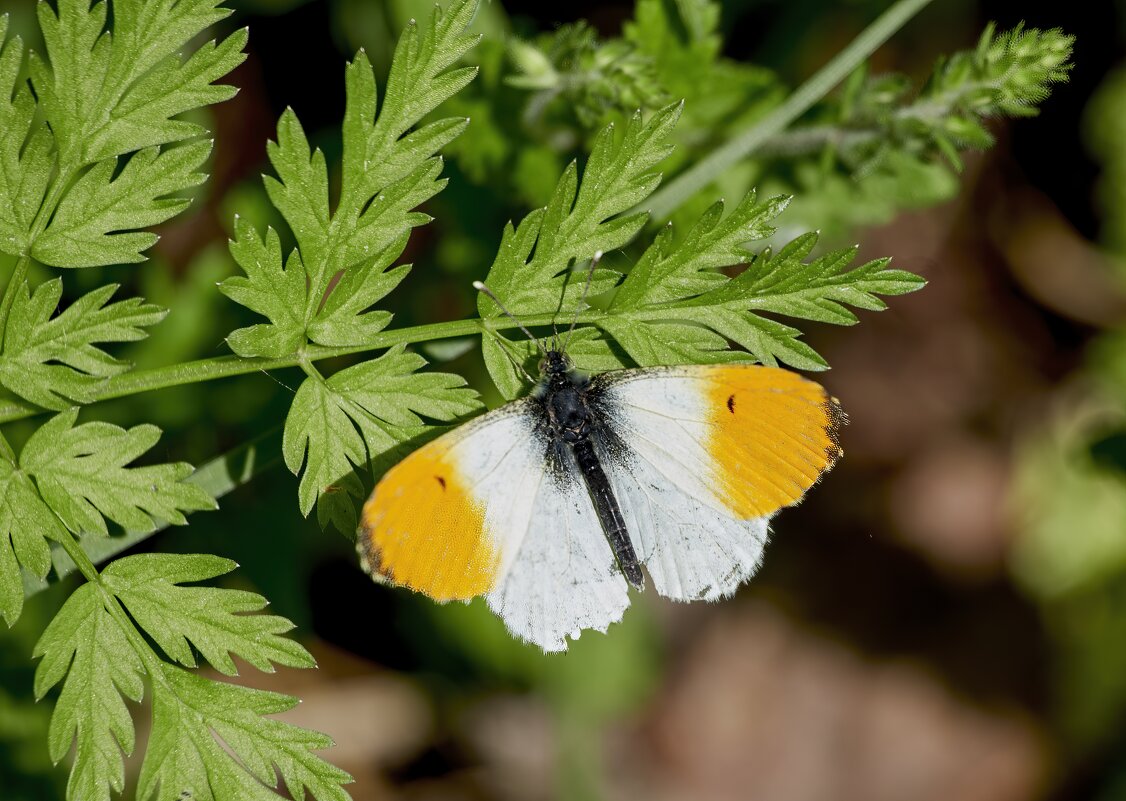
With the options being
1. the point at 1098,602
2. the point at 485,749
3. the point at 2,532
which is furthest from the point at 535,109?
the point at 1098,602

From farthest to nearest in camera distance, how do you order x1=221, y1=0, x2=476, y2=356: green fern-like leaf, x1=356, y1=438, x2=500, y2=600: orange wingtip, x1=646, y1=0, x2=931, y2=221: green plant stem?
x1=646, y1=0, x2=931, y2=221: green plant stem → x1=221, y1=0, x2=476, y2=356: green fern-like leaf → x1=356, y1=438, x2=500, y2=600: orange wingtip

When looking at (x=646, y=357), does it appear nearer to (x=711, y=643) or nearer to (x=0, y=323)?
(x=0, y=323)

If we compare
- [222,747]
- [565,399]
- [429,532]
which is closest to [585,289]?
[565,399]

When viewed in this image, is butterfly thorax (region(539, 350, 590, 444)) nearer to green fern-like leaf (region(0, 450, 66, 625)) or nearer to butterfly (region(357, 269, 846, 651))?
butterfly (region(357, 269, 846, 651))

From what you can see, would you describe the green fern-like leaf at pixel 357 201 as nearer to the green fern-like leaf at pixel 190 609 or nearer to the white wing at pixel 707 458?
the green fern-like leaf at pixel 190 609

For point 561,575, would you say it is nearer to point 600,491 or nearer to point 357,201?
point 600,491

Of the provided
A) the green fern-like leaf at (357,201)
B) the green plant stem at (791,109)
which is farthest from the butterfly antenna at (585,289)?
the green plant stem at (791,109)

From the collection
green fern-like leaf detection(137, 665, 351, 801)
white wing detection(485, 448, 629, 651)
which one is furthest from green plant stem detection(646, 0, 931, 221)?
green fern-like leaf detection(137, 665, 351, 801)
